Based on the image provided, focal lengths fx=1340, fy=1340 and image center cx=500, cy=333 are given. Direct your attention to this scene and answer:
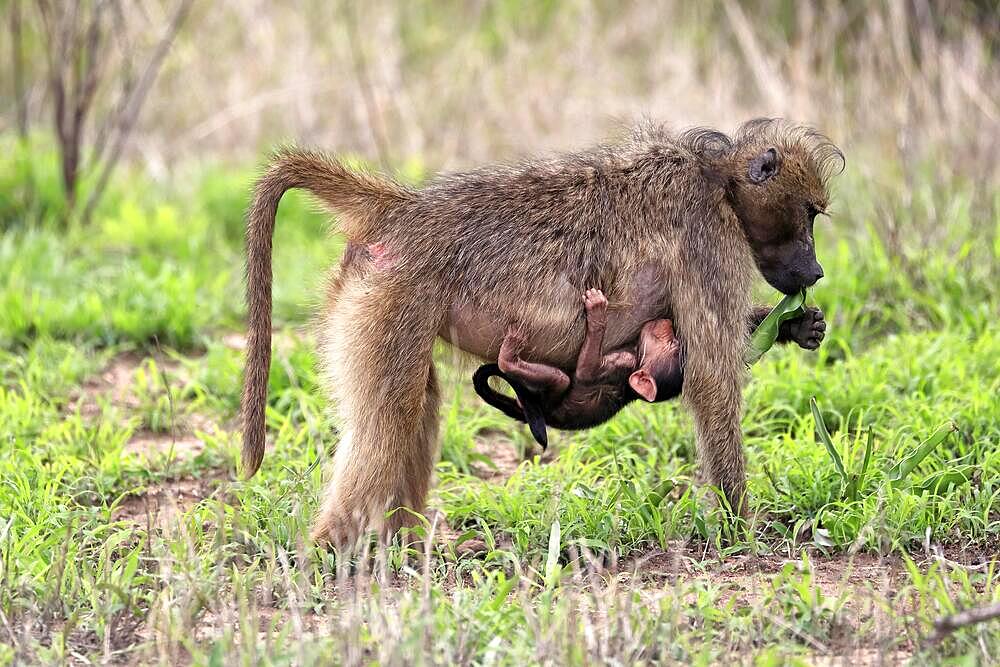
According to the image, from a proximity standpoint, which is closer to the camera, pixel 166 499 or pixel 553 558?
pixel 553 558

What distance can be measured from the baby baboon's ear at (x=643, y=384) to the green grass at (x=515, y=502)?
0.37 meters

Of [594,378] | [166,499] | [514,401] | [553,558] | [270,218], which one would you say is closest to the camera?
[553,558]

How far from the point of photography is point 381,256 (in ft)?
12.3

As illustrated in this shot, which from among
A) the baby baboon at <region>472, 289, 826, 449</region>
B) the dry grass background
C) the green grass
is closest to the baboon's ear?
the baby baboon at <region>472, 289, 826, 449</region>

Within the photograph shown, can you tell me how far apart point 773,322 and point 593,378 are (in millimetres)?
660

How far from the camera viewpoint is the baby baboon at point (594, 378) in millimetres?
3816

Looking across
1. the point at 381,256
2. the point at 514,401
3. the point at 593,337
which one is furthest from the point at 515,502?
the point at 381,256

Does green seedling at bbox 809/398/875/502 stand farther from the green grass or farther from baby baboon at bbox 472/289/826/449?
baby baboon at bbox 472/289/826/449

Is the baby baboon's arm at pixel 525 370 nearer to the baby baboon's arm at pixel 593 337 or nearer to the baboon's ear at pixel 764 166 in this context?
the baby baboon's arm at pixel 593 337

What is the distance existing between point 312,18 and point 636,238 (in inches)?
258

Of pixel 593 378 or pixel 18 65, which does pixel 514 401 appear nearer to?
pixel 593 378

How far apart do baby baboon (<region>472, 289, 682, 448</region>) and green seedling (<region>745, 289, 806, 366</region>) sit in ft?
1.13

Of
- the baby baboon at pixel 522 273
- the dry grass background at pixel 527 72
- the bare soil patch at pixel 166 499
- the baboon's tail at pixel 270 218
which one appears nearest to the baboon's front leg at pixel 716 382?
the baby baboon at pixel 522 273

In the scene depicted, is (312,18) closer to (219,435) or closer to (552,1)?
(552,1)
